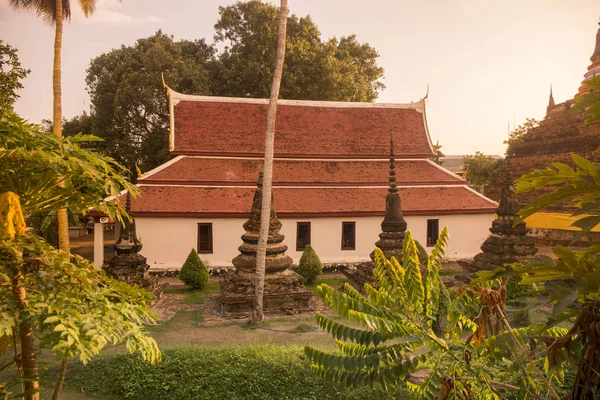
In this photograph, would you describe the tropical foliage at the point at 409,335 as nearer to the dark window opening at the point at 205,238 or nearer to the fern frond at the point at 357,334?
the fern frond at the point at 357,334

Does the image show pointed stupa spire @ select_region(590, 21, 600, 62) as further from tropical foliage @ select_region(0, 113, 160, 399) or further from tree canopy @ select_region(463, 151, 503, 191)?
tropical foliage @ select_region(0, 113, 160, 399)

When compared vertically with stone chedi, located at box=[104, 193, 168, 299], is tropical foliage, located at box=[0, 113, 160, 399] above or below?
above

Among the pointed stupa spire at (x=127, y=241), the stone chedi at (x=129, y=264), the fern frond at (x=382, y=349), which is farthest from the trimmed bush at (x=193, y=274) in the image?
the fern frond at (x=382, y=349)

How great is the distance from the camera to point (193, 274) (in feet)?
45.6

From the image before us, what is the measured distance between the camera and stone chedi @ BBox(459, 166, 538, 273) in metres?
12.4

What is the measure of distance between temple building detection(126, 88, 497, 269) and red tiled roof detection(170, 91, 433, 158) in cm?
5

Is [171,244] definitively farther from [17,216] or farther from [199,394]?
[17,216]

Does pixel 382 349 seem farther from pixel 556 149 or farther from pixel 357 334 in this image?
pixel 556 149

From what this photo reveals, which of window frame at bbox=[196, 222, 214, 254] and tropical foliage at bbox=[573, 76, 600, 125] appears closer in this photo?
tropical foliage at bbox=[573, 76, 600, 125]

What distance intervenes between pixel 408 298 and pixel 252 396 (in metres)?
4.45

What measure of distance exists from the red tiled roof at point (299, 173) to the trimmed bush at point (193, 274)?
4.73 meters

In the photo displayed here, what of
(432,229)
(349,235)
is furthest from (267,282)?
(432,229)

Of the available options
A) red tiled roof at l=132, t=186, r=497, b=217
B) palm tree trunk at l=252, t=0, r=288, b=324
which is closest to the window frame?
red tiled roof at l=132, t=186, r=497, b=217

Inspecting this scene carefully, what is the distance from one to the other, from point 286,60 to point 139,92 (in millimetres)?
10171
